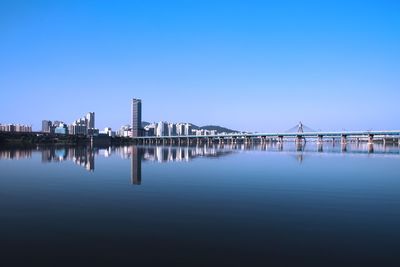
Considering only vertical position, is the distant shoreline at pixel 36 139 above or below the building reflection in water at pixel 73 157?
above

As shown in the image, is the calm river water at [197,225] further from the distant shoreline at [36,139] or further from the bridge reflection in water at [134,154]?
the distant shoreline at [36,139]

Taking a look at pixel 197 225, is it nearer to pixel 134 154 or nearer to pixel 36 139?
pixel 134 154

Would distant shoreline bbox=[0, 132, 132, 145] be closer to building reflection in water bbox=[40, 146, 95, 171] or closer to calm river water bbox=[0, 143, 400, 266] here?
building reflection in water bbox=[40, 146, 95, 171]

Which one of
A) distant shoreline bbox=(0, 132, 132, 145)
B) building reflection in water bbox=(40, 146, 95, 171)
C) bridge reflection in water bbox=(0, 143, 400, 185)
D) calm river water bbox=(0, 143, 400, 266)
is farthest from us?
distant shoreline bbox=(0, 132, 132, 145)

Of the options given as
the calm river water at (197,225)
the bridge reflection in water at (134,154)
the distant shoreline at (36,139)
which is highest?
the distant shoreline at (36,139)

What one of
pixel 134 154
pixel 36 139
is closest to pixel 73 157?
pixel 134 154

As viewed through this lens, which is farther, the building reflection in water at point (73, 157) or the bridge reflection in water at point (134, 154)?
the bridge reflection in water at point (134, 154)

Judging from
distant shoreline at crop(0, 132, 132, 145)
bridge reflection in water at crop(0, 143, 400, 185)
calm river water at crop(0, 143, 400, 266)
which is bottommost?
bridge reflection in water at crop(0, 143, 400, 185)

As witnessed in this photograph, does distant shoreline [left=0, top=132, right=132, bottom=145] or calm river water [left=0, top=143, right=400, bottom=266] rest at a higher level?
distant shoreline [left=0, top=132, right=132, bottom=145]

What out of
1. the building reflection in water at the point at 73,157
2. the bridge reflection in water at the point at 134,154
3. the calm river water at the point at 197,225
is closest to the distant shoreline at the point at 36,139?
the bridge reflection in water at the point at 134,154

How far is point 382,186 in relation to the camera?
78.1 feet

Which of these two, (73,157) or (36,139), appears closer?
(73,157)

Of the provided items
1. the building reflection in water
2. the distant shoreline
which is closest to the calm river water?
the building reflection in water

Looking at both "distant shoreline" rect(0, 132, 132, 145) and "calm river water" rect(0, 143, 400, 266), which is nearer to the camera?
"calm river water" rect(0, 143, 400, 266)
